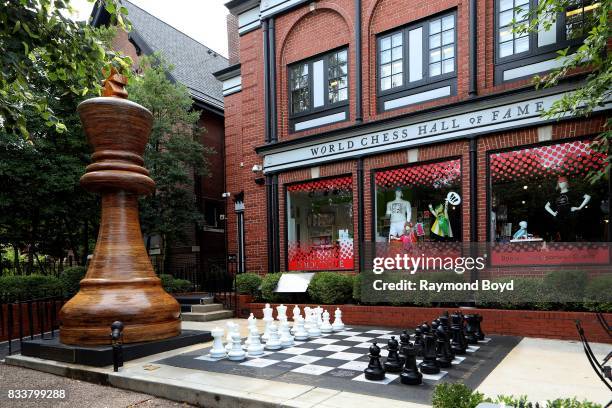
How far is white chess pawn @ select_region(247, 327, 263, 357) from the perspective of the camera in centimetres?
603

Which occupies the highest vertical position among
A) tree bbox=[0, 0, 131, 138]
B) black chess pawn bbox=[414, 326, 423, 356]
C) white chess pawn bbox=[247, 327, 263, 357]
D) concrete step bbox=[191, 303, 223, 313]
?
tree bbox=[0, 0, 131, 138]

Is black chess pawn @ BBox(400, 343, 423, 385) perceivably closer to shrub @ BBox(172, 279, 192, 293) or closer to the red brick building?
the red brick building

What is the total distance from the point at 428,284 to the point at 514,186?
2714 millimetres

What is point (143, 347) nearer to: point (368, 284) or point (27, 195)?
point (368, 284)

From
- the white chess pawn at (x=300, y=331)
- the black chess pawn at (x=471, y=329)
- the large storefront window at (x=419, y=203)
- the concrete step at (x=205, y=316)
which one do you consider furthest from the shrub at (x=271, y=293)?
the black chess pawn at (x=471, y=329)

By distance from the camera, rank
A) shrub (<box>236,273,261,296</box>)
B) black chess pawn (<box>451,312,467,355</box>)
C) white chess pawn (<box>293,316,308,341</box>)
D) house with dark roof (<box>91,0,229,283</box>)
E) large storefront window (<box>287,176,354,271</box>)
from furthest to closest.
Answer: house with dark roof (<box>91,0,229,283</box>) → large storefront window (<box>287,176,354,271</box>) → shrub (<box>236,273,261,296</box>) → white chess pawn (<box>293,316,308,341</box>) → black chess pawn (<box>451,312,467,355</box>)

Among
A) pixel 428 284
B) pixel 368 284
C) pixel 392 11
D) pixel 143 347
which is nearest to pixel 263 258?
pixel 368 284

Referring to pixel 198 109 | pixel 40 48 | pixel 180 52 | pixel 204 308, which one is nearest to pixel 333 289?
pixel 204 308

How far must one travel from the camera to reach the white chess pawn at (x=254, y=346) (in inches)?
237

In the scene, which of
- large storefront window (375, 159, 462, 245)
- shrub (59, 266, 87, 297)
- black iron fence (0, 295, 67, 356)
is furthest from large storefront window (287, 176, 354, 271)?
black iron fence (0, 295, 67, 356)

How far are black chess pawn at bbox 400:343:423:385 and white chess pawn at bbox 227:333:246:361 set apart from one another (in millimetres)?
2244

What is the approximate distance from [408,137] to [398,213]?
1.82 meters

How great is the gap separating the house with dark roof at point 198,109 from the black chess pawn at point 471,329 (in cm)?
1013

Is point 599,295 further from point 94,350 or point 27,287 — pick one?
point 27,287
